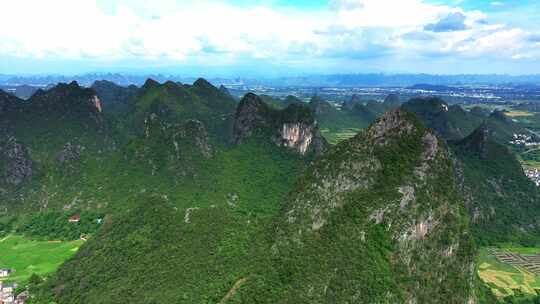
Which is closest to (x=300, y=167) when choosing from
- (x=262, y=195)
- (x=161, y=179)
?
(x=262, y=195)

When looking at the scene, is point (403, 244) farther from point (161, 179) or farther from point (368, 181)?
point (161, 179)

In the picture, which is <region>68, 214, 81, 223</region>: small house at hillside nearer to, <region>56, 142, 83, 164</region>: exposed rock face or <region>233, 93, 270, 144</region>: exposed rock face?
<region>56, 142, 83, 164</region>: exposed rock face

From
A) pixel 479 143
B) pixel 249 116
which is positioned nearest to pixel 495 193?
pixel 479 143

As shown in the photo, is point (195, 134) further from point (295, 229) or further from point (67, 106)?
point (295, 229)

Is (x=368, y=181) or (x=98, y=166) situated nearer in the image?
(x=368, y=181)

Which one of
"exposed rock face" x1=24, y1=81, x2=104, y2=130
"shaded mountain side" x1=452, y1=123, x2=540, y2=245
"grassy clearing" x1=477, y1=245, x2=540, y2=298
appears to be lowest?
"grassy clearing" x1=477, y1=245, x2=540, y2=298

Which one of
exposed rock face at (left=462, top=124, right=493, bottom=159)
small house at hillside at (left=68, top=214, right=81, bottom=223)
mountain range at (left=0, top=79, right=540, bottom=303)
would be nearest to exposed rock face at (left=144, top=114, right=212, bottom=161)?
mountain range at (left=0, top=79, right=540, bottom=303)

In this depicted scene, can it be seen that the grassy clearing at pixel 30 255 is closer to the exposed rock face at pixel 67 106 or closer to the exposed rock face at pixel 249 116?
the exposed rock face at pixel 249 116
